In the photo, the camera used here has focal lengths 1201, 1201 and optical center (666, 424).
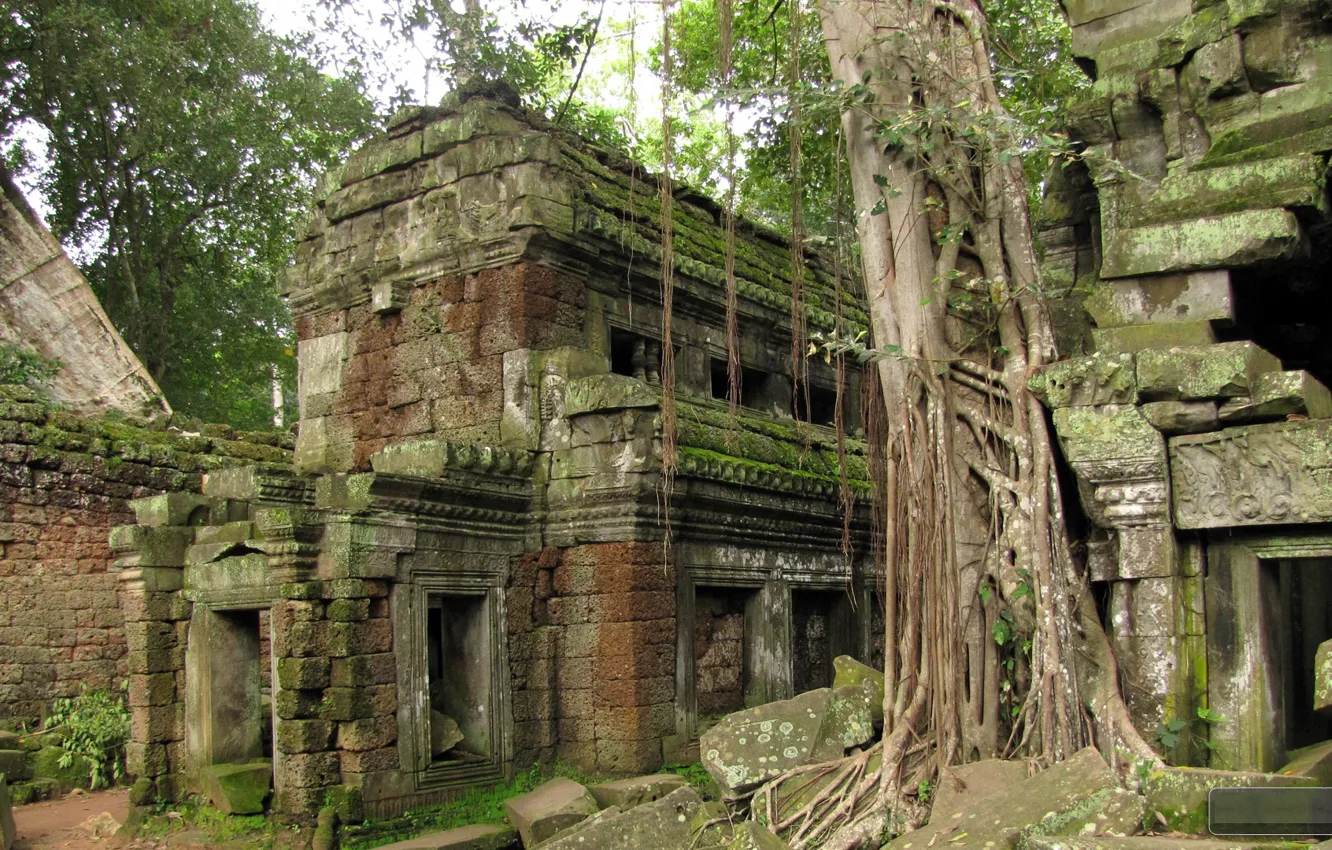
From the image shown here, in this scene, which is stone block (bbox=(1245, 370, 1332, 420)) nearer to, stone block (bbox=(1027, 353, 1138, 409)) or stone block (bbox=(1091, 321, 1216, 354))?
stone block (bbox=(1091, 321, 1216, 354))

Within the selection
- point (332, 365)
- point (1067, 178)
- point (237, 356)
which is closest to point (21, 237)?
point (237, 356)

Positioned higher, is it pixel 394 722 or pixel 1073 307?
pixel 1073 307

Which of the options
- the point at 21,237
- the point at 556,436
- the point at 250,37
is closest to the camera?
the point at 556,436

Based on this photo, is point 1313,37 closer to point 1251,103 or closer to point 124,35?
point 1251,103

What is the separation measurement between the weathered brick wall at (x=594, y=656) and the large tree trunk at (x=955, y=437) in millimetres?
3098

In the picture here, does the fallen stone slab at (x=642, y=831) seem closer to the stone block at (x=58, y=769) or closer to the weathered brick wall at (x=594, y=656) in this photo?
the weathered brick wall at (x=594, y=656)

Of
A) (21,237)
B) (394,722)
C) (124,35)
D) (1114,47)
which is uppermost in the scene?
(124,35)

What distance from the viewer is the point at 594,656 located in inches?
338

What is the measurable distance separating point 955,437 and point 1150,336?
1.01 meters

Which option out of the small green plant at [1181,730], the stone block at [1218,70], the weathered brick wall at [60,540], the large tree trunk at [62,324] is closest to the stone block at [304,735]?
the weathered brick wall at [60,540]

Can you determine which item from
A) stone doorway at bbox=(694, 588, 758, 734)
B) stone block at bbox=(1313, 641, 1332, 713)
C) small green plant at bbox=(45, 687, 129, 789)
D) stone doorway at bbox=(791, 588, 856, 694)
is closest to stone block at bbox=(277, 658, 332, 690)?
stone doorway at bbox=(694, 588, 758, 734)

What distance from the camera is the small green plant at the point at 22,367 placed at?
13.2m

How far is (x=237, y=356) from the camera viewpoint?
21.2m

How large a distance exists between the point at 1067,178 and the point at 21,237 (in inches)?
580
